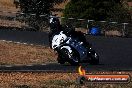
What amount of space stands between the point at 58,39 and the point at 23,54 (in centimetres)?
668

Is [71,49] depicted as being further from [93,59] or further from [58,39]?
[93,59]

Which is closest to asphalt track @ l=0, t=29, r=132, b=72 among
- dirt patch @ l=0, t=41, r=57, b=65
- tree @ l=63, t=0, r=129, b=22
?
dirt patch @ l=0, t=41, r=57, b=65

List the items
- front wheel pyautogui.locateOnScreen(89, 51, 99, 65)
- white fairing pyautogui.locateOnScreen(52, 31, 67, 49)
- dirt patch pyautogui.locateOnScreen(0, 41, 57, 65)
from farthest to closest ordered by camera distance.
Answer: dirt patch pyautogui.locateOnScreen(0, 41, 57, 65) → front wheel pyautogui.locateOnScreen(89, 51, 99, 65) → white fairing pyautogui.locateOnScreen(52, 31, 67, 49)

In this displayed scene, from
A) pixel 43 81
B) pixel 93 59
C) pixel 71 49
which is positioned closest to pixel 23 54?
pixel 93 59

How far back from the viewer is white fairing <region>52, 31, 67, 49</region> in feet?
64.9

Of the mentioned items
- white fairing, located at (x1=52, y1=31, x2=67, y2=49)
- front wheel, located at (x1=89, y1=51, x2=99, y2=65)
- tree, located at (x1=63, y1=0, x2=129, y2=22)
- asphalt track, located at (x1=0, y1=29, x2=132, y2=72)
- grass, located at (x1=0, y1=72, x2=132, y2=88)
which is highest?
white fairing, located at (x1=52, y1=31, x2=67, y2=49)

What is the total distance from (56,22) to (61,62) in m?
2.74

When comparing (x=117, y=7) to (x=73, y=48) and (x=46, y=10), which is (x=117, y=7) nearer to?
(x=46, y=10)

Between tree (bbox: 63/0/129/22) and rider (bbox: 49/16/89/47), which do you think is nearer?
rider (bbox: 49/16/89/47)

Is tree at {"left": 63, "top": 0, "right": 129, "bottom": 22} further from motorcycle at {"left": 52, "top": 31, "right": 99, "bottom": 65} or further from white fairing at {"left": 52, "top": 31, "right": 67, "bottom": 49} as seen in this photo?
white fairing at {"left": 52, "top": 31, "right": 67, "bottom": 49}

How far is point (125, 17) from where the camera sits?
50.3m

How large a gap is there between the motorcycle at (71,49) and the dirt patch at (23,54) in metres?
2.64

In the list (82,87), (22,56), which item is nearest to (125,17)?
(22,56)

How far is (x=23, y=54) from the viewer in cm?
2625
